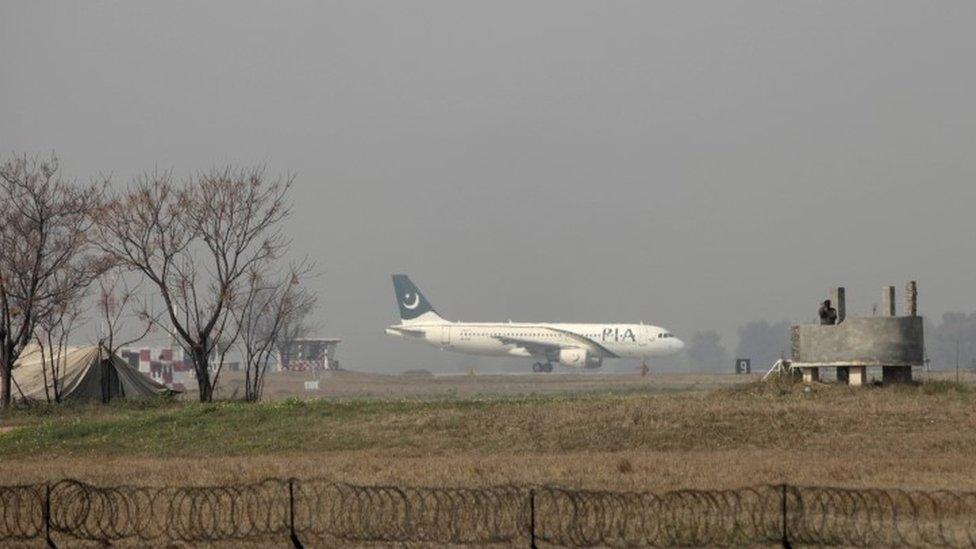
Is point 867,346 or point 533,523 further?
point 867,346

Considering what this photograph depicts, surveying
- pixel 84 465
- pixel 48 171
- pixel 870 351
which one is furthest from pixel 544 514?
pixel 48 171

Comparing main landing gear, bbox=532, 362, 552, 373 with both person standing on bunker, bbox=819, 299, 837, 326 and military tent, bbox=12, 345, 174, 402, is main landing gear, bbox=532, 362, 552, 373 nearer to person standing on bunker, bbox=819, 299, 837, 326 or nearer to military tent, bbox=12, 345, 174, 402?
military tent, bbox=12, 345, 174, 402

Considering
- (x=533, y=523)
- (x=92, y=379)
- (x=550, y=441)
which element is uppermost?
(x=92, y=379)

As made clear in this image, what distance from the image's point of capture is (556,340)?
103m

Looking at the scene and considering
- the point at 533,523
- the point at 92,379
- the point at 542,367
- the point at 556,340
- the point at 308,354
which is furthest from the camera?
the point at 308,354

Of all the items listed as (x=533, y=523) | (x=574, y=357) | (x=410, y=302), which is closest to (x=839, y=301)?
(x=533, y=523)

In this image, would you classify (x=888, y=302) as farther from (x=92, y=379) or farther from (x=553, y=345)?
(x=553, y=345)

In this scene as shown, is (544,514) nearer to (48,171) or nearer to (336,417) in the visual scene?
(336,417)

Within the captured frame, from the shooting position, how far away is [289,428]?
31625 mm

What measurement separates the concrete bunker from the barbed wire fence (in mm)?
16185

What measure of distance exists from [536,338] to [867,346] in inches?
2760

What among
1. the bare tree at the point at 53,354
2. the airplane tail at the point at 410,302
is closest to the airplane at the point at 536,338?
the airplane tail at the point at 410,302

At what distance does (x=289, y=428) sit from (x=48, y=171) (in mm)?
21526

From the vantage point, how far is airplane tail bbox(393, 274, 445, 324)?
378 ft
